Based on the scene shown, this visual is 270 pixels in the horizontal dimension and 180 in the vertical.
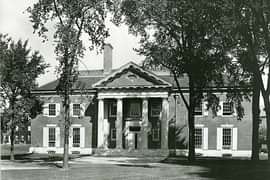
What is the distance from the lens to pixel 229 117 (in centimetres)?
4397

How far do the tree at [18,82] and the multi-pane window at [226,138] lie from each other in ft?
65.6

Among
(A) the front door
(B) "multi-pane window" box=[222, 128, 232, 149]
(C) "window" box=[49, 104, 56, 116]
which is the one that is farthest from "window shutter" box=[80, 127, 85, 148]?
(B) "multi-pane window" box=[222, 128, 232, 149]

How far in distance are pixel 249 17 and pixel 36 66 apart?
18.8 metres

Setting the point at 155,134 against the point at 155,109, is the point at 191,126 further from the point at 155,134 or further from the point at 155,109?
the point at 155,109

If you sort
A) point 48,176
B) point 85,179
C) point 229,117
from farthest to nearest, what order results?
point 229,117, point 48,176, point 85,179

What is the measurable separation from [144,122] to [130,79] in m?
4.63

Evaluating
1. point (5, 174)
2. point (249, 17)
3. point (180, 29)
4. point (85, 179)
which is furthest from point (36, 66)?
point (249, 17)

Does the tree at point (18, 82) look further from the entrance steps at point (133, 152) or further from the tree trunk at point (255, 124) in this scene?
the tree trunk at point (255, 124)

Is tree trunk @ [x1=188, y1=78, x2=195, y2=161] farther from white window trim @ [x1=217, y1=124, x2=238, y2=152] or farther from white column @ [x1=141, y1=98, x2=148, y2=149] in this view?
white window trim @ [x1=217, y1=124, x2=238, y2=152]

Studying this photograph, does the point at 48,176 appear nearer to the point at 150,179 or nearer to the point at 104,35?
the point at 150,179

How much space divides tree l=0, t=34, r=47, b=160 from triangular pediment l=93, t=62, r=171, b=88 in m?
12.4

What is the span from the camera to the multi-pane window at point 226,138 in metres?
43.8

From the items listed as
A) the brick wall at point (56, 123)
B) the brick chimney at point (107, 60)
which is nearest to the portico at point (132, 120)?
the brick wall at point (56, 123)

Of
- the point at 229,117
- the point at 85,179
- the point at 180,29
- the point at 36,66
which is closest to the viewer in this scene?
the point at 85,179
